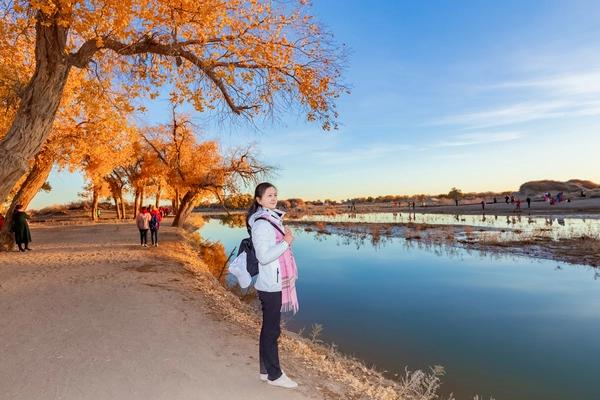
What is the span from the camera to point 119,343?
5949mm

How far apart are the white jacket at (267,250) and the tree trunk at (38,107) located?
5.54 metres

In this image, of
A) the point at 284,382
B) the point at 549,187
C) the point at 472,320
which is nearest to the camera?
the point at 284,382

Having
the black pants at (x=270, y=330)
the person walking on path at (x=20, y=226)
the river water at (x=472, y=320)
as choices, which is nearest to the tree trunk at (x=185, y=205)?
the person walking on path at (x=20, y=226)

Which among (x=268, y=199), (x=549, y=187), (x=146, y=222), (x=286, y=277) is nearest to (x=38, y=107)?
(x=268, y=199)

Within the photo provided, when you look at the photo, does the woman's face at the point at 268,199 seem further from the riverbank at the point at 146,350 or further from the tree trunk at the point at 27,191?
the tree trunk at the point at 27,191

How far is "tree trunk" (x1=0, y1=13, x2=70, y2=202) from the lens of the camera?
7.20m

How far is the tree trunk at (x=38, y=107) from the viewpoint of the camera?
720cm

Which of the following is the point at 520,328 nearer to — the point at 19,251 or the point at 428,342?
the point at 428,342

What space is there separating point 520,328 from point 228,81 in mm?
8948

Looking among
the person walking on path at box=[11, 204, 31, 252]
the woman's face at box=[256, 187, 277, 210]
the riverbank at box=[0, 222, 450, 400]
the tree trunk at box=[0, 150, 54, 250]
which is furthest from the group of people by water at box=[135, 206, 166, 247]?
the woman's face at box=[256, 187, 277, 210]

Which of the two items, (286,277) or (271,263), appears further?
(286,277)

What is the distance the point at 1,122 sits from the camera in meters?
15.8

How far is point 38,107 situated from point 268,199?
5.71 metres

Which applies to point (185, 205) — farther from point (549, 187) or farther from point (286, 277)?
point (549, 187)
